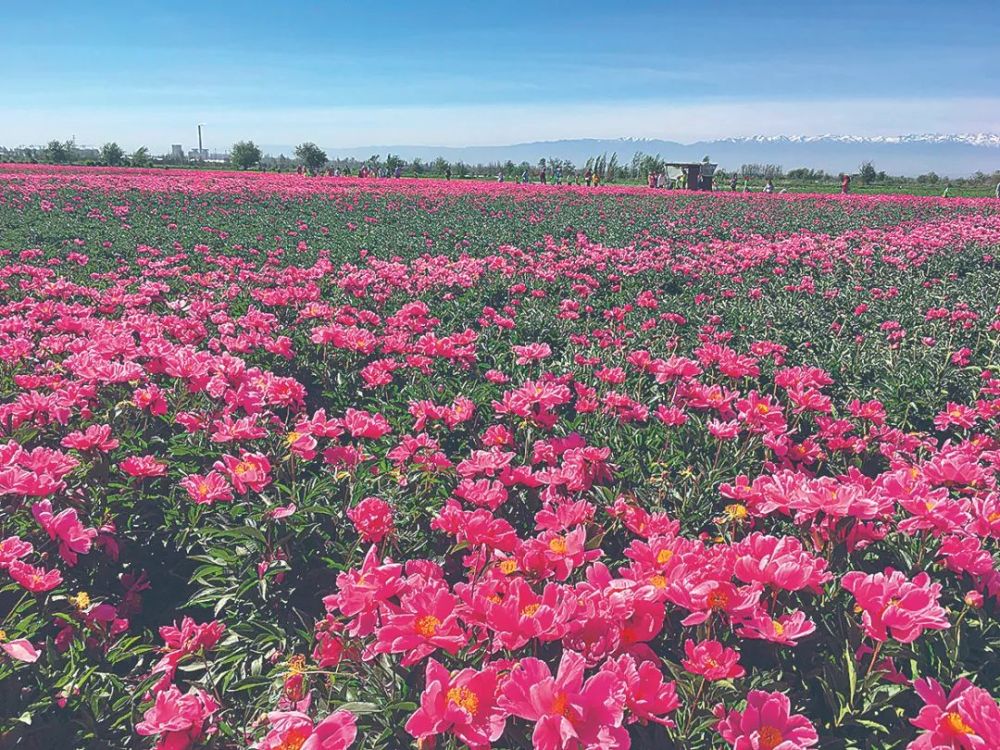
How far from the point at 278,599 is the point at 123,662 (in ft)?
1.95

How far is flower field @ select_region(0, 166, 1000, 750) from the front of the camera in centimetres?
144

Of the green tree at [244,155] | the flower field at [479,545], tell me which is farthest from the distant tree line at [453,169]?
the flower field at [479,545]

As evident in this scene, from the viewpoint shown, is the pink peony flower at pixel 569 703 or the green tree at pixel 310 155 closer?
the pink peony flower at pixel 569 703

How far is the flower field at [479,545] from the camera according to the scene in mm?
Answer: 1444

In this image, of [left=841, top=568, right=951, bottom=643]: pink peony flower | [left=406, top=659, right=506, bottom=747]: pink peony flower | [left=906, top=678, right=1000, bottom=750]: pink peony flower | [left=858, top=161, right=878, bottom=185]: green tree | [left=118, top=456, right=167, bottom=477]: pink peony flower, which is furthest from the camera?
[left=858, top=161, right=878, bottom=185]: green tree

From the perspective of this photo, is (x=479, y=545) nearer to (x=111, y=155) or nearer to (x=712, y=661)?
(x=712, y=661)

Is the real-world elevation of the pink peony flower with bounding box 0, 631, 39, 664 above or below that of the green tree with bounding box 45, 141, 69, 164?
below

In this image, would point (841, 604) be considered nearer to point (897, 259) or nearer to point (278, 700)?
point (278, 700)

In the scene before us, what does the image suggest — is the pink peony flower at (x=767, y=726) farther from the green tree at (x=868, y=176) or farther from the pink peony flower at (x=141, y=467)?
the green tree at (x=868, y=176)

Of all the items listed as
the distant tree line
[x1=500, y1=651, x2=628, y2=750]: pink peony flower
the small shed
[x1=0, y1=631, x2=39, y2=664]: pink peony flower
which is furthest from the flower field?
the distant tree line

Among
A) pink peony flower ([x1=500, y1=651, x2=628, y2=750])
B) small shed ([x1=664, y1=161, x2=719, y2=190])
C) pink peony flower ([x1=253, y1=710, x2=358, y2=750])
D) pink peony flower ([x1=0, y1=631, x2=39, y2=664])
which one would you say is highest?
small shed ([x1=664, y1=161, x2=719, y2=190])

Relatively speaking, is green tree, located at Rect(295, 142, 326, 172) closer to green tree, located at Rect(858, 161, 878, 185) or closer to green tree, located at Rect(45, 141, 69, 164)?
green tree, located at Rect(45, 141, 69, 164)

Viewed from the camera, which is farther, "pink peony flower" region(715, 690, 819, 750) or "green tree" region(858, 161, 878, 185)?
"green tree" region(858, 161, 878, 185)

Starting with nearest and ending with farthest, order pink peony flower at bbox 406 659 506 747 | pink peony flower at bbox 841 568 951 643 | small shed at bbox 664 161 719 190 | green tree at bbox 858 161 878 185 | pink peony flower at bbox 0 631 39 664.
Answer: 1. pink peony flower at bbox 406 659 506 747
2. pink peony flower at bbox 841 568 951 643
3. pink peony flower at bbox 0 631 39 664
4. small shed at bbox 664 161 719 190
5. green tree at bbox 858 161 878 185
